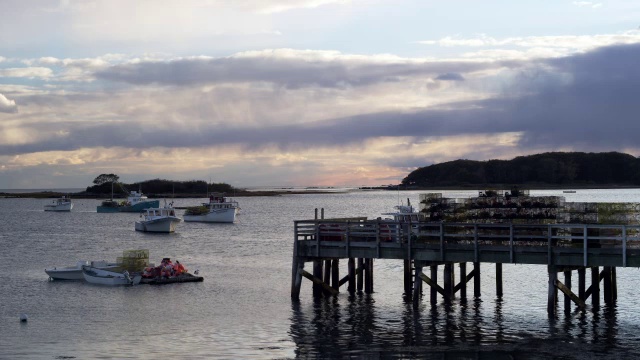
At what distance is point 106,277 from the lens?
48656 mm

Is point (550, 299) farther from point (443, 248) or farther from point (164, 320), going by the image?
point (164, 320)

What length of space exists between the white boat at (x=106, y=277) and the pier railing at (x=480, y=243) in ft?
41.1

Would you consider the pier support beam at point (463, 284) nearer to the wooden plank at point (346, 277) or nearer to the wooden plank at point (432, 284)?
the wooden plank at point (432, 284)

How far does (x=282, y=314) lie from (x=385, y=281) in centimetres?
1195

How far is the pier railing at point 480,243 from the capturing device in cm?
3225

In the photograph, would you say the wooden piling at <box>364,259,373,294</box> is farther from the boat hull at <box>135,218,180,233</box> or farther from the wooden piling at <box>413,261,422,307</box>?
the boat hull at <box>135,218,180,233</box>

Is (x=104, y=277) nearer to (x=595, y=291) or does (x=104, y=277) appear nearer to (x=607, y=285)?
(x=595, y=291)

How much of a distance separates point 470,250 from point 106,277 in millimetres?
22003

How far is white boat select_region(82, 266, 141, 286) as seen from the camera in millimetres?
47906

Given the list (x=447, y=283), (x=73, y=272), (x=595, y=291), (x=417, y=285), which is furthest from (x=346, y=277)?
(x=73, y=272)

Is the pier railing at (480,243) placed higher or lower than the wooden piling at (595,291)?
higher

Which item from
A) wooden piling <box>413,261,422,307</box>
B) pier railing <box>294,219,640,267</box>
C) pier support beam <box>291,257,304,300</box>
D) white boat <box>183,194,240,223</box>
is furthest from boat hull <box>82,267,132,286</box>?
white boat <box>183,194,240,223</box>

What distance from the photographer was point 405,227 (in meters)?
37.4

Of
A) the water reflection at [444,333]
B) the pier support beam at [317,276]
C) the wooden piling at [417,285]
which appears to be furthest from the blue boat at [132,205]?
the wooden piling at [417,285]
